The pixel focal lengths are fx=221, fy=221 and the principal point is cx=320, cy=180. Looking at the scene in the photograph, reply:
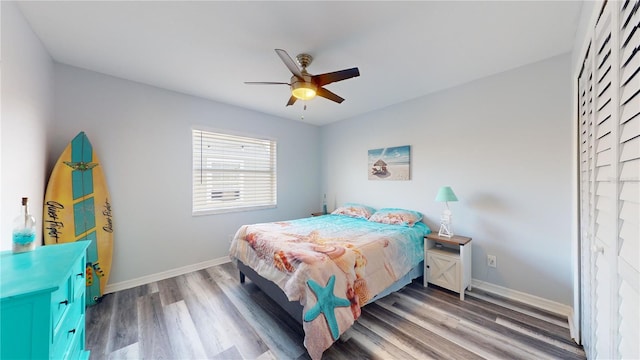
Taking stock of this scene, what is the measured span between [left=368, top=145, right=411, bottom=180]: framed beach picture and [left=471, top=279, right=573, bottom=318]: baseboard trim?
1581 mm

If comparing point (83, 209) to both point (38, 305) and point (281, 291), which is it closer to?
point (38, 305)

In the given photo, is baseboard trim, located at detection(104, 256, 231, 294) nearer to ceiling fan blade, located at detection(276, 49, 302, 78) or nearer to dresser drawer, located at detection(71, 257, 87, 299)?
dresser drawer, located at detection(71, 257, 87, 299)

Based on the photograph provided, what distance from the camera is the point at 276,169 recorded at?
13.6 ft

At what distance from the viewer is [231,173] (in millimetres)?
3637

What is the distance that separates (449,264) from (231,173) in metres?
3.31

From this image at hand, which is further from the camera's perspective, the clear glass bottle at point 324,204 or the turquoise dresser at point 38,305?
the clear glass bottle at point 324,204

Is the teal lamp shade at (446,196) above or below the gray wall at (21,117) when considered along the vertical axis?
below

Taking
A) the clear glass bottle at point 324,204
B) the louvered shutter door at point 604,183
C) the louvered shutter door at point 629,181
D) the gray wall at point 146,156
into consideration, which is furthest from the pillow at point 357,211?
the louvered shutter door at point 629,181

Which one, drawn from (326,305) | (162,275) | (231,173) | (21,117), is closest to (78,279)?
(21,117)

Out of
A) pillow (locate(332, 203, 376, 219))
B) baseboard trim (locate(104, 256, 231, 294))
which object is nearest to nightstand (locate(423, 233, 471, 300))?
pillow (locate(332, 203, 376, 219))

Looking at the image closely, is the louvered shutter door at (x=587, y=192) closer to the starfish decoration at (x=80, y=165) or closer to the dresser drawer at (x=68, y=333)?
the dresser drawer at (x=68, y=333)

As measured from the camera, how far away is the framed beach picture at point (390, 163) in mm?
3348

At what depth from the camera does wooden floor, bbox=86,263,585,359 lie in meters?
1.68

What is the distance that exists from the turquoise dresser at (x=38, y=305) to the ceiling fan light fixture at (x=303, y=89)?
6.15 ft
